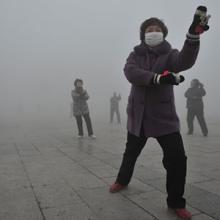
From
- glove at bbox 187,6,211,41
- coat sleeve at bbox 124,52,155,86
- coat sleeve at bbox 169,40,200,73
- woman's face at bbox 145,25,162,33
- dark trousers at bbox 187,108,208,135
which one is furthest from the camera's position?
dark trousers at bbox 187,108,208,135

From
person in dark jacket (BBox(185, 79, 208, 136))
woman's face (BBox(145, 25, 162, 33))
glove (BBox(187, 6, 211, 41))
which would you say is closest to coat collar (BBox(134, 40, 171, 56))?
woman's face (BBox(145, 25, 162, 33))

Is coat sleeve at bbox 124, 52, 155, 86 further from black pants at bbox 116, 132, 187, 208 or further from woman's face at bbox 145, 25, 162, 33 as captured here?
black pants at bbox 116, 132, 187, 208

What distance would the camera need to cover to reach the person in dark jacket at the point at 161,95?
122 inches

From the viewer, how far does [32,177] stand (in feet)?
15.6

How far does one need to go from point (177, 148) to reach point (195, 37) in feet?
3.72

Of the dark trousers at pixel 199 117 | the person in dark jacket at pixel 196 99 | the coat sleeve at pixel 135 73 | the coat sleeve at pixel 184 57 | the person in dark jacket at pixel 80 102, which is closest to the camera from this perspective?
the coat sleeve at pixel 184 57

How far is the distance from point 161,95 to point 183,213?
1233mm

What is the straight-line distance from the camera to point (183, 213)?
121 inches

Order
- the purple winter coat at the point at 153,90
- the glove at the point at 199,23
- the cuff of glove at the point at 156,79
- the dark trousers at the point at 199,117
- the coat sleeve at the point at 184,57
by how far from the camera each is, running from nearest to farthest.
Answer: the glove at the point at 199,23, the coat sleeve at the point at 184,57, the cuff of glove at the point at 156,79, the purple winter coat at the point at 153,90, the dark trousers at the point at 199,117

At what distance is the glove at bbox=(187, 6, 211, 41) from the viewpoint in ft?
9.18

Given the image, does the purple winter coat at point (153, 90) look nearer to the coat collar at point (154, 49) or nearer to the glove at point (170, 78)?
the coat collar at point (154, 49)

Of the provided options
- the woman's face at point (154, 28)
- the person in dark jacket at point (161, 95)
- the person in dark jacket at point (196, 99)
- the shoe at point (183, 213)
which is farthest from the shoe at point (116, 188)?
the person in dark jacket at point (196, 99)

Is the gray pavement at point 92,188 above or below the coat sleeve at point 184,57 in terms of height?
below

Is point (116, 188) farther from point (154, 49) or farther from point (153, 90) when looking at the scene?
point (154, 49)
